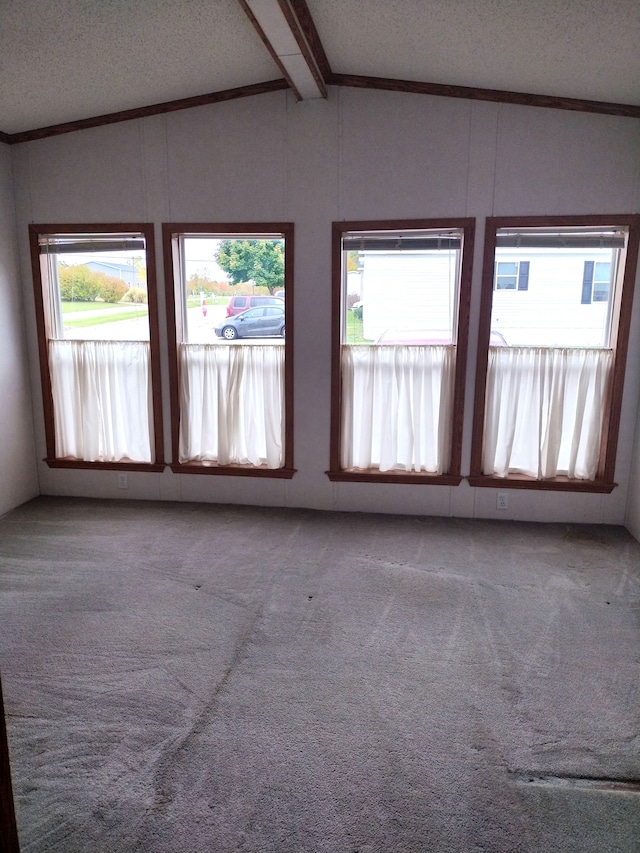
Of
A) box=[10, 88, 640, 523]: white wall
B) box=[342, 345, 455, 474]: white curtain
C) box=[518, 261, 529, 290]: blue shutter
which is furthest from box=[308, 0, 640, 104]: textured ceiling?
box=[342, 345, 455, 474]: white curtain

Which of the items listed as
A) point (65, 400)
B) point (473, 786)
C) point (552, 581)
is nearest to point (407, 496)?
point (552, 581)

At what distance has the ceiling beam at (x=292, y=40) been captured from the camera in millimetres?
2615

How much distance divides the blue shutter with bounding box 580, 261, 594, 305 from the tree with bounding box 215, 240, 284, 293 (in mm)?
2134

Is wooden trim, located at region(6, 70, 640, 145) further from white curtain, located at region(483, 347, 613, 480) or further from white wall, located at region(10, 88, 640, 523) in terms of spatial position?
white curtain, located at region(483, 347, 613, 480)

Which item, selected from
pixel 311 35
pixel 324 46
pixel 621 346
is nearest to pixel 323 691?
pixel 621 346

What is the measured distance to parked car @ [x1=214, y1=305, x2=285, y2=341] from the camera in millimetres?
4297

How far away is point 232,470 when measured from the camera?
14.7ft

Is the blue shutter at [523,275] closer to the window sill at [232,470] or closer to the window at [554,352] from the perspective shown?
the window at [554,352]

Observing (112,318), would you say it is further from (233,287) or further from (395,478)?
(395,478)

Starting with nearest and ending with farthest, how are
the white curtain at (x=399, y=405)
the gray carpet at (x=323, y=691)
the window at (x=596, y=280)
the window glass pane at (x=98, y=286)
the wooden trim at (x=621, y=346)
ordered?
the gray carpet at (x=323, y=691) < the wooden trim at (x=621, y=346) < the window at (x=596, y=280) < the white curtain at (x=399, y=405) < the window glass pane at (x=98, y=286)

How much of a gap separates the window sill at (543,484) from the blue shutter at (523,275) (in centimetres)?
138

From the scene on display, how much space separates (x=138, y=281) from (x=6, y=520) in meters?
2.07

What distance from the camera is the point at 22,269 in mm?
4453

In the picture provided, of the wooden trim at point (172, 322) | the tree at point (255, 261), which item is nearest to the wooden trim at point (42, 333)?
the wooden trim at point (172, 322)
